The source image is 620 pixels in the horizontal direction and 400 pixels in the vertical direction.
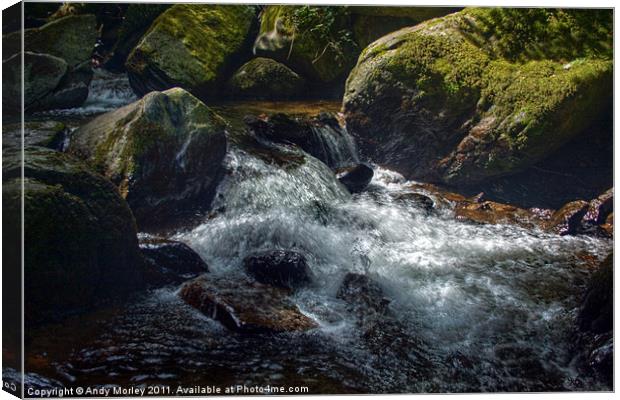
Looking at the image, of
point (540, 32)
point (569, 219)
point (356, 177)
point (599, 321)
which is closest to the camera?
point (599, 321)

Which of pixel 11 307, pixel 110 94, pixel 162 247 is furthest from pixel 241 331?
pixel 110 94

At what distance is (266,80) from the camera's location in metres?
6.46

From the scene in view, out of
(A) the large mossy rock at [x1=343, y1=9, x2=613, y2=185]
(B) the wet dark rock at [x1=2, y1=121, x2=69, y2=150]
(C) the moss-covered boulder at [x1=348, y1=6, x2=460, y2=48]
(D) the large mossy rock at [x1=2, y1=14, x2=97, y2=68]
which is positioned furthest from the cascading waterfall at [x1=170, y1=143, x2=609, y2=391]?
(D) the large mossy rock at [x1=2, y1=14, x2=97, y2=68]

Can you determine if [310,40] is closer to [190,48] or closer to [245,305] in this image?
[190,48]

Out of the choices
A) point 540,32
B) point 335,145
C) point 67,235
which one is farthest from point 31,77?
point 540,32

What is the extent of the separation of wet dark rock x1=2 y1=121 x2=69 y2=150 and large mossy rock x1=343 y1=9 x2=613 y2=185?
3405 millimetres

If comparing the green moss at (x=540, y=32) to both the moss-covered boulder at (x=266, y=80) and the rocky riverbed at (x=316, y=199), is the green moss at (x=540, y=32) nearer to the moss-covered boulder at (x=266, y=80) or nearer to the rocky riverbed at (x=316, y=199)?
the rocky riverbed at (x=316, y=199)

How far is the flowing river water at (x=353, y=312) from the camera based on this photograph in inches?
141

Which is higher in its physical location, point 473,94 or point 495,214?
point 473,94

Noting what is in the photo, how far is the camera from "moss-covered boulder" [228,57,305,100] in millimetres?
6355

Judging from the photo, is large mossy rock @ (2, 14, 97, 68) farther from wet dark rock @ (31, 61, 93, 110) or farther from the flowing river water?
the flowing river water

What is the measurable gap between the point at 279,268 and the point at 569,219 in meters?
2.90

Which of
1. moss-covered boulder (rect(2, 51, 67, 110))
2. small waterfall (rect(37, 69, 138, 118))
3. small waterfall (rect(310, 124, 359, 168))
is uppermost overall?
moss-covered boulder (rect(2, 51, 67, 110))

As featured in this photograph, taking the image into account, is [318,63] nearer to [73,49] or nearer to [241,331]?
[73,49]
